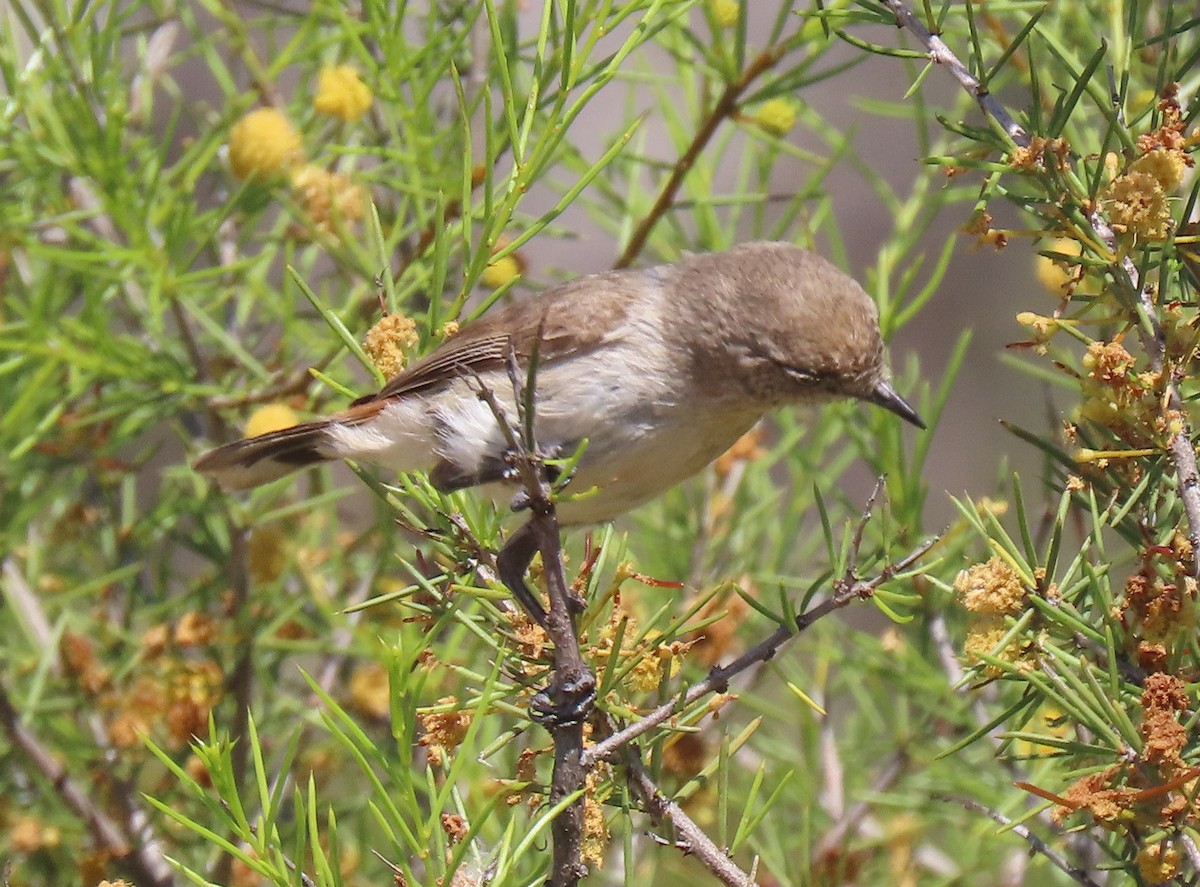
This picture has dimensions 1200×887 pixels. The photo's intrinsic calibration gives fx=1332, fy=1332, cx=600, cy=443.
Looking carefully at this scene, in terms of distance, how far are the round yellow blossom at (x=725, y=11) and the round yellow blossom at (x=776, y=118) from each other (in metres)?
0.15

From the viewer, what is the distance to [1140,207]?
1.18 meters

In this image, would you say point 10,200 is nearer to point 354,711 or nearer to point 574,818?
point 354,711

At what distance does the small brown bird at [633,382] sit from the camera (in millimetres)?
2160

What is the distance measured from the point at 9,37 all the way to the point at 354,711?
1.22 metres

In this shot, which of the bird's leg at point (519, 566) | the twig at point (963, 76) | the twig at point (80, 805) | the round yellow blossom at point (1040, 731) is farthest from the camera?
the twig at point (80, 805)

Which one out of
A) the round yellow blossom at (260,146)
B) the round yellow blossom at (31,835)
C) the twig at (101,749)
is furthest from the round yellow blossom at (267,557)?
the round yellow blossom at (260,146)

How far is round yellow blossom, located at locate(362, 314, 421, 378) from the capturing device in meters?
1.57

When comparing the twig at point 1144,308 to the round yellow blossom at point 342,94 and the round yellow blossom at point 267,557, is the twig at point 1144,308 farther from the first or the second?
the round yellow blossom at point 267,557

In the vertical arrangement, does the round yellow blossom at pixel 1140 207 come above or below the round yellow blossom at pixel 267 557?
above

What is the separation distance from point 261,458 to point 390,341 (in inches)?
29.5

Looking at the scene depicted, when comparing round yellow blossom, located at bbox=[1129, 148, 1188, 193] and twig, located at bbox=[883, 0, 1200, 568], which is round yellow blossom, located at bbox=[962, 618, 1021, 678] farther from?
round yellow blossom, located at bbox=[1129, 148, 1188, 193]

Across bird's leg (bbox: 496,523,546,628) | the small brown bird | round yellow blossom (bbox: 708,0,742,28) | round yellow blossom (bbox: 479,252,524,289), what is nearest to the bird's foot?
bird's leg (bbox: 496,523,546,628)

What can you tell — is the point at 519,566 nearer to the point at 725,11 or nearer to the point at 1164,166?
the point at 1164,166

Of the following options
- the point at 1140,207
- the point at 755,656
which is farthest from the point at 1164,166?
the point at 755,656
